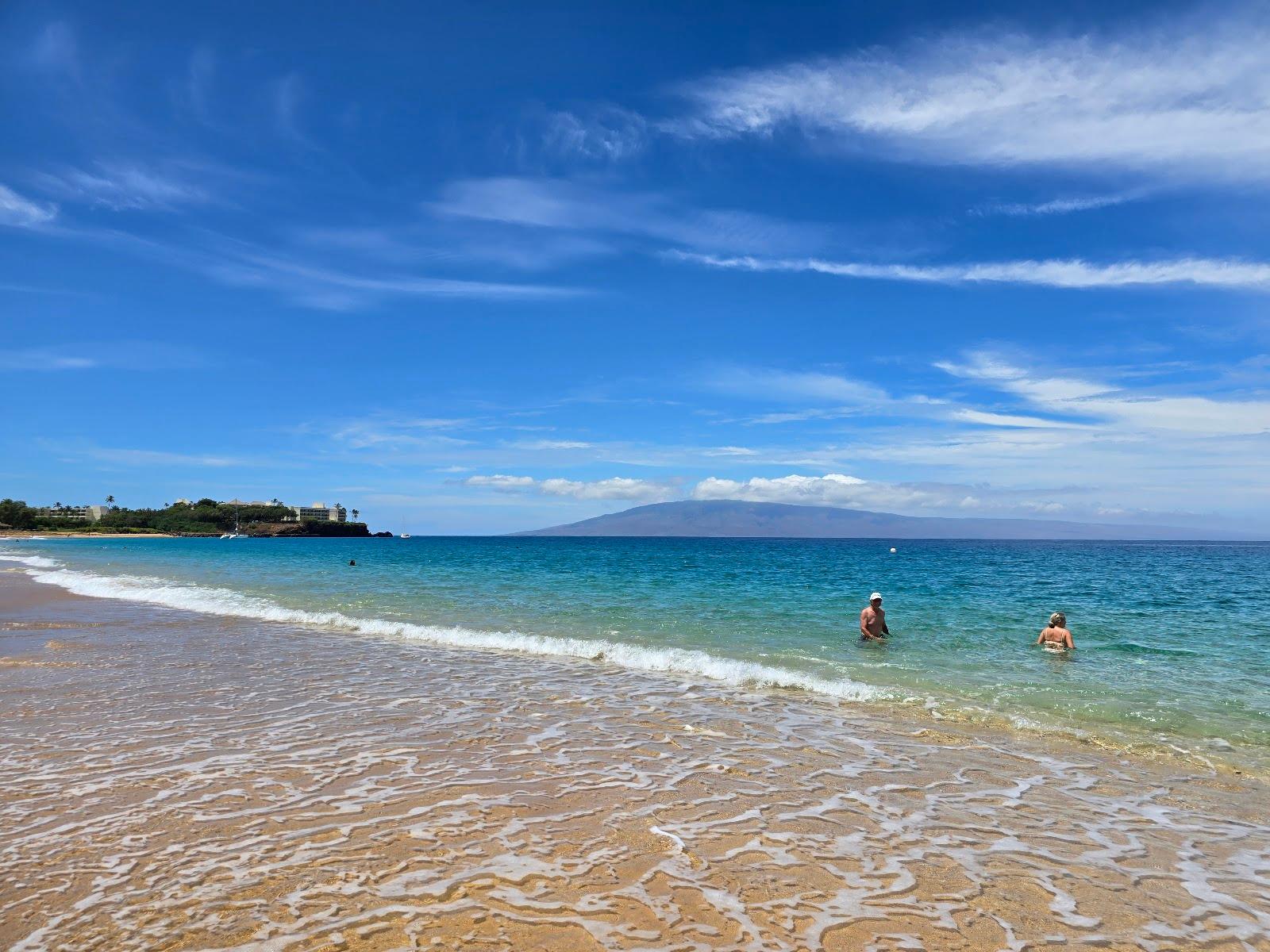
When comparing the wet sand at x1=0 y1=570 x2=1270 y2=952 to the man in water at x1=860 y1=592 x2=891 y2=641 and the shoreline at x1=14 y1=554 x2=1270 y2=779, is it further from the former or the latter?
the man in water at x1=860 y1=592 x2=891 y2=641

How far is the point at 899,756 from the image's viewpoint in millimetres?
8648

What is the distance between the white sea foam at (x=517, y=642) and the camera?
1333 cm

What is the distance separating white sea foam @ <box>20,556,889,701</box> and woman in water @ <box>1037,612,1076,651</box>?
7.41 m

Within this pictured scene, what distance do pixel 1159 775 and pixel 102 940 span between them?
9.96m

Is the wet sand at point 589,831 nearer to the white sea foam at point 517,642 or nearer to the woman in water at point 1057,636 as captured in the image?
the white sea foam at point 517,642

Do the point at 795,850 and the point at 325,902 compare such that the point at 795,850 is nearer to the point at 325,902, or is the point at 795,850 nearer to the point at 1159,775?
the point at 325,902

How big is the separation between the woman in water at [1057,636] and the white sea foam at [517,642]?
7.41m

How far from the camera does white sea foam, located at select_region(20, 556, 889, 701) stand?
13.3 metres

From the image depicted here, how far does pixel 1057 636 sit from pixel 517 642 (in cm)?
1304

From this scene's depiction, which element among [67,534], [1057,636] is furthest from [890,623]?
[67,534]

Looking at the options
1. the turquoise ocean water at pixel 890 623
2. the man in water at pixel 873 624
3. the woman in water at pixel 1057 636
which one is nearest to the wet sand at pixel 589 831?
the turquoise ocean water at pixel 890 623

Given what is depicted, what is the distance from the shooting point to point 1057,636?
57.2ft

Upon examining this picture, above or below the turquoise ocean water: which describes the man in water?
above

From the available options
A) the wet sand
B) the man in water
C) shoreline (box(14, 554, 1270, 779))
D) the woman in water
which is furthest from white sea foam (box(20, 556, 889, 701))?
the woman in water
